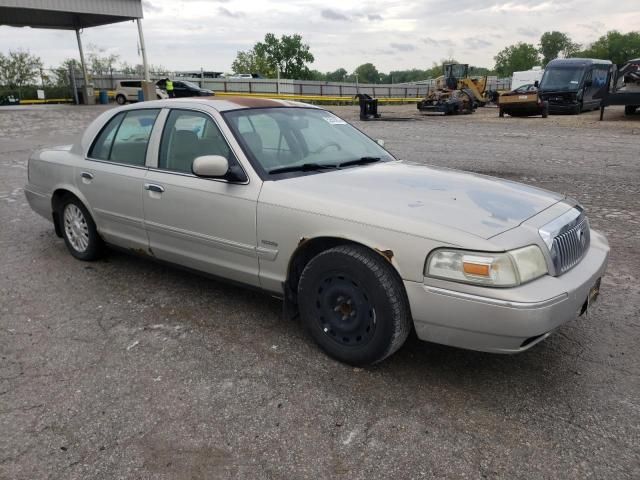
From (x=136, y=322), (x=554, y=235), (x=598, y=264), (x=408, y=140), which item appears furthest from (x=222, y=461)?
(x=408, y=140)

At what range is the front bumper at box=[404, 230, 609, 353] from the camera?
257 centimetres

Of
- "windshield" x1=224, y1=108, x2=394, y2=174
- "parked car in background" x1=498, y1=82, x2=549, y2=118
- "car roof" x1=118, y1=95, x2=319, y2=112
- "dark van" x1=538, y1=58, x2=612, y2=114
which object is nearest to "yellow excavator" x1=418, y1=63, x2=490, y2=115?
"parked car in background" x1=498, y1=82, x2=549, y2=118

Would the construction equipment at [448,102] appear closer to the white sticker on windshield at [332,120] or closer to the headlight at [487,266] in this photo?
the white sticker on windshield at [332,120]

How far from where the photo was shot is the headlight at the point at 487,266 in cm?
262

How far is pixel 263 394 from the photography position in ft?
9.55

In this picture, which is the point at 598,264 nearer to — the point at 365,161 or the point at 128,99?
the point at 365,161

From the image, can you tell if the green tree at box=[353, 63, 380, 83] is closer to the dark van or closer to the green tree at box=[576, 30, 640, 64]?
the green tree at box=[576, 30, 640, 64]

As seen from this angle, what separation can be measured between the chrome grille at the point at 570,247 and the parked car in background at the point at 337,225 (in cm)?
1

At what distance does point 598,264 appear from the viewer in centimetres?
312

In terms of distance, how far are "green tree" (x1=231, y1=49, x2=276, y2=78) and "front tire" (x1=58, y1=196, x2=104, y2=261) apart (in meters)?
81.3

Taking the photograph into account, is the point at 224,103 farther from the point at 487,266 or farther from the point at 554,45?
the point at 554,45

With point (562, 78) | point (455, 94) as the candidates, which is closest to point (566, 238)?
point (562, 78)

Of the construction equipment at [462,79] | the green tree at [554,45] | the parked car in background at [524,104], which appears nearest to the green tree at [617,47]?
the green tree at [554,45]

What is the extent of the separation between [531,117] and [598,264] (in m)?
23.1
